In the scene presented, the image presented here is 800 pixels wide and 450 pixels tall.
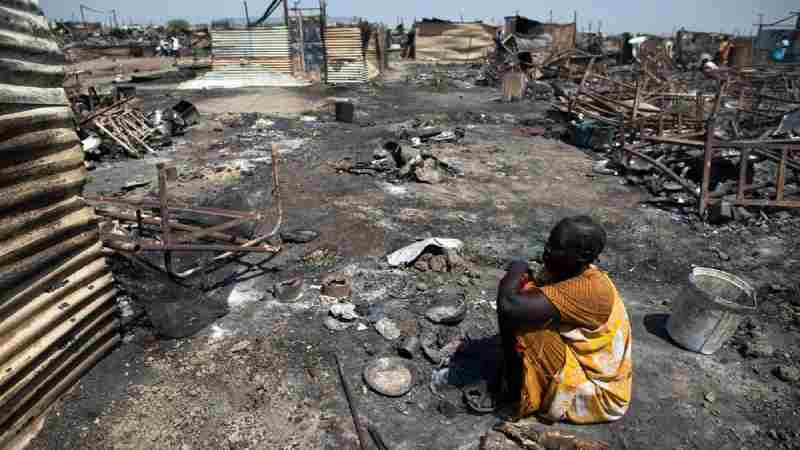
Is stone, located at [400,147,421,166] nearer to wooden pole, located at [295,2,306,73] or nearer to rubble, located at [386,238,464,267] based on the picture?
rubble, located at [386,238,464,267]

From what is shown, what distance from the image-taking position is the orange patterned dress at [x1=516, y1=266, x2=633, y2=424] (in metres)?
A: 2.54

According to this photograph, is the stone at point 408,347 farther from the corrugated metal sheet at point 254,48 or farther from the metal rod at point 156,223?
the corrugated metal sheet at point 254,48

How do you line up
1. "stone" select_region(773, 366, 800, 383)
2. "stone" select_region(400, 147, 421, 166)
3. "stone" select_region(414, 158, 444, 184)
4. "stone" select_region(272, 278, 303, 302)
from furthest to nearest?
"stone" select_region(400, 147, 421, 166) → "stone" select_region(414, 158, 444, 184) → "stone" select_region(272, 278, 303, 302) → "stone" select_region(773, 366, 800, 383)

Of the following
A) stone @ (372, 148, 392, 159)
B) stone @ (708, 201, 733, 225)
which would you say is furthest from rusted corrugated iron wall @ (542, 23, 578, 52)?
stone @ (708, 201, 733, 225)

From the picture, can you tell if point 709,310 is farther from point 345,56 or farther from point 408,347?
point 345,56

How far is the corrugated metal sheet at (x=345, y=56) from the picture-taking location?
20.1 m

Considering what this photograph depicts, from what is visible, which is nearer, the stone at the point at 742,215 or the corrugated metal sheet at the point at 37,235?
the corrugated metal sheet at the point at 37,235

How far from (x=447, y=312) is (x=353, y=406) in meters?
1.31

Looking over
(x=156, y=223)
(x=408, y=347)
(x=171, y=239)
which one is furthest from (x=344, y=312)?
(x=156, y=223)

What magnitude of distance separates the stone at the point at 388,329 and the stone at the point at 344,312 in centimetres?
24

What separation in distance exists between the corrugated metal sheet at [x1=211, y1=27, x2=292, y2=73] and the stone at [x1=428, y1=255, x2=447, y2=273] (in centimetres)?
1787

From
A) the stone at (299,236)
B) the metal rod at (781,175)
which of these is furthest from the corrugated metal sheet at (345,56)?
the metal rod at (781,175)

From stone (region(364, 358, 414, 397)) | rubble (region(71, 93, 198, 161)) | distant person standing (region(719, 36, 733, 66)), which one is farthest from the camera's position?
distant person standing (region(719, 36, 733, 66))

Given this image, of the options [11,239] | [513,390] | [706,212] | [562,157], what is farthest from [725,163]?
[11,239]
